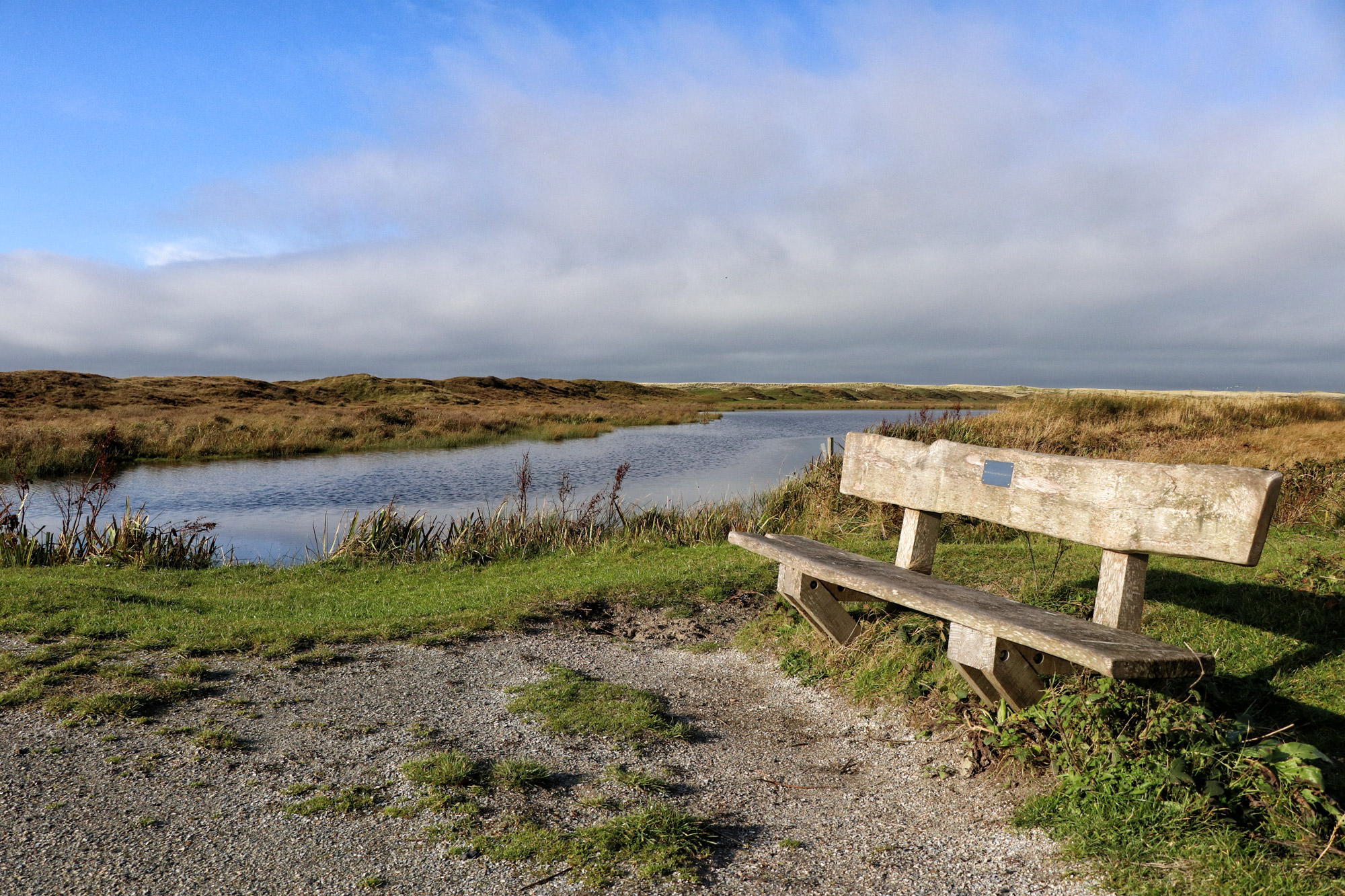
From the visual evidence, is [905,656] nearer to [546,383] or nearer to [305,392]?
[305,392]

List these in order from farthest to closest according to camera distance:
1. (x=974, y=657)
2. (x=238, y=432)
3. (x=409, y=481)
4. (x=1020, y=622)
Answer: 1. (x=238, y=432)
2. (x=409, y=481)
3. (x=974, y=657)
4. (x=1020, y=622)

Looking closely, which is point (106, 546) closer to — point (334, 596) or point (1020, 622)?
point (334, 596)

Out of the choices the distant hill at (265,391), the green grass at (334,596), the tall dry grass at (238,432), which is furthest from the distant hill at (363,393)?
the green grass at (334,596)

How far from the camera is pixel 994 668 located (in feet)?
11.0

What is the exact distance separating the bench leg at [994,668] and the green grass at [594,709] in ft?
4.79

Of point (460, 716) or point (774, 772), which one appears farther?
point (460, 716)

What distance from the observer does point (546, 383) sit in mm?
79438

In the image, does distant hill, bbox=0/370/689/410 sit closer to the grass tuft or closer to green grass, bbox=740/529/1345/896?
the grass tuft

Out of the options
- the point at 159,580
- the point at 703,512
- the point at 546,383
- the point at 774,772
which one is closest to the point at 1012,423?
the point at 703,512

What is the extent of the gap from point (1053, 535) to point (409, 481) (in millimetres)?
18279

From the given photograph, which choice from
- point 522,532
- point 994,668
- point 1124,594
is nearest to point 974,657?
point 994,668

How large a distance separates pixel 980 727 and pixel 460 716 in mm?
2648

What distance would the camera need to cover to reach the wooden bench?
3.18 m

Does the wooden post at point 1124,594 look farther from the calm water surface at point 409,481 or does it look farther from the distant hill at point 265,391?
the distant hill at point 265,391
